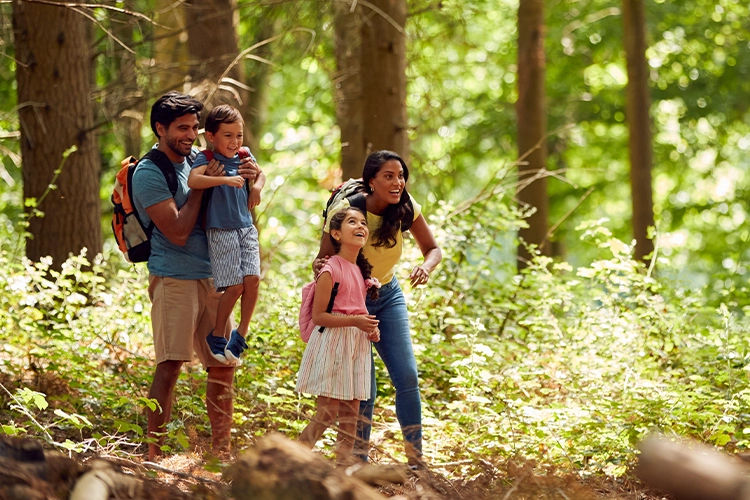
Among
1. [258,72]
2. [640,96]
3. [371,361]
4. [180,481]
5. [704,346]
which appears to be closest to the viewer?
[180,481]

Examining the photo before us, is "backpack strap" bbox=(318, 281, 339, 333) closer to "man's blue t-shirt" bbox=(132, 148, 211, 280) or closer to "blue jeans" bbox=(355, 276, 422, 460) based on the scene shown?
"blue jeans" bbox=(355, 276, 422, 460)

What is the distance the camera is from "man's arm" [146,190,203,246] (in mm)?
5324

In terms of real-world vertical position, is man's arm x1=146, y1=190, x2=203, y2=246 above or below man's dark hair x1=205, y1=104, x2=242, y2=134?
below

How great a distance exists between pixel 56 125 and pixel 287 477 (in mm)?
6606

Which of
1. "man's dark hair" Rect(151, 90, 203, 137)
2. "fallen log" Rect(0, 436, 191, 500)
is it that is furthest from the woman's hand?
"fallen log" Rect(0, 436, 191, 500)

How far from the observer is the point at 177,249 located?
18.1 feet

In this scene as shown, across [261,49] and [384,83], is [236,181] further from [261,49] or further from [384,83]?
[261,49]

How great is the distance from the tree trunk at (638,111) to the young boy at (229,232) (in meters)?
9.42

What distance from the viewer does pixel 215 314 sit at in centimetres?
568

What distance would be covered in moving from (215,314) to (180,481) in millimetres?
1748

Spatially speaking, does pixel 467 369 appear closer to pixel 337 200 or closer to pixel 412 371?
pixel 412 371

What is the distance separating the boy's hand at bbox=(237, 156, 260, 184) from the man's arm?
0.30 m

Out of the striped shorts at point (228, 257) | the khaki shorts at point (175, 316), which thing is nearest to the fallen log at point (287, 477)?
the striped shorts at point (228, 257)

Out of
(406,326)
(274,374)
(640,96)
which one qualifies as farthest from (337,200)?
(640,96)
